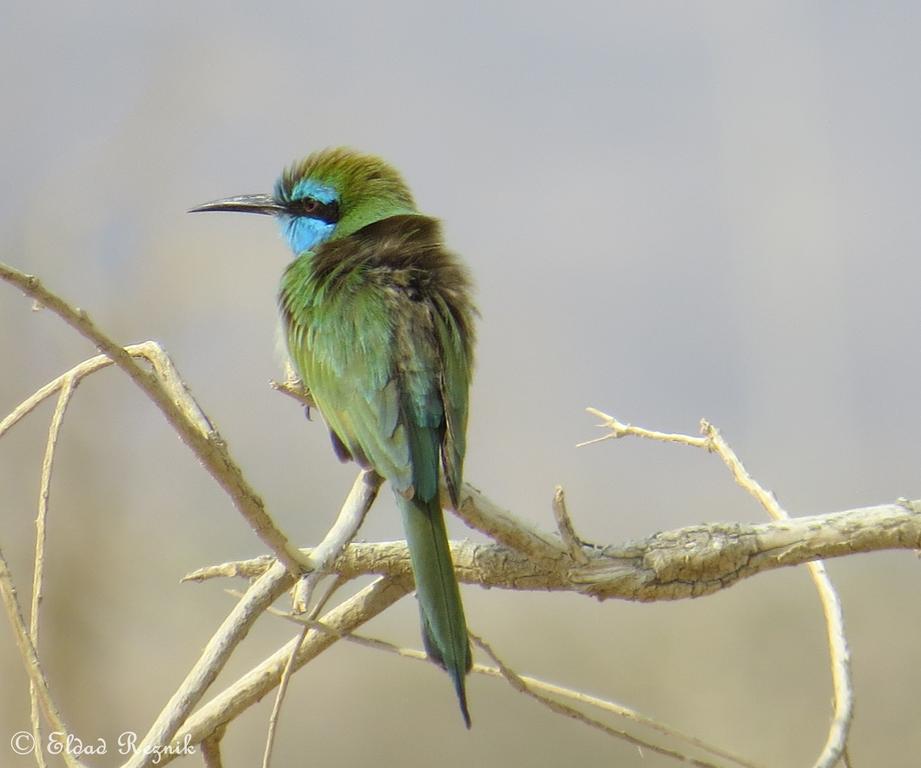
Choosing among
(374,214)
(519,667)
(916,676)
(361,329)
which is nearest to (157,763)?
(361,329)

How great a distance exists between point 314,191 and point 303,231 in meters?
0.07

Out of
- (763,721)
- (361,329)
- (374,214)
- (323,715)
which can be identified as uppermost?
(374,214)

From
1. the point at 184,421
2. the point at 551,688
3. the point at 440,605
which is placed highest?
the point at 184,421

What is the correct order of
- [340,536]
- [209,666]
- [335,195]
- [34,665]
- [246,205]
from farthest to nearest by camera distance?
[246,205]
[335,195]
[340,536]
[209,666]
[34,665]

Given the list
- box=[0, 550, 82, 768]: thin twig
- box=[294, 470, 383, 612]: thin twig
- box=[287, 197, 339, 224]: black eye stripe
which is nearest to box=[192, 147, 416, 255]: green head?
box=[287, 197, 339, 224]: black eye stripe

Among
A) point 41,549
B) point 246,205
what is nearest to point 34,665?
point 41,549

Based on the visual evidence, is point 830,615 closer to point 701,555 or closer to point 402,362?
point 701,555

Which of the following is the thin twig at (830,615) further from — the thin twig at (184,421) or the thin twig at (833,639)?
the thin twig at (184,421)

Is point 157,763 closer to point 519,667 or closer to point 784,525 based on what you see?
point 784,525

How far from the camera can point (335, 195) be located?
6.15 ft

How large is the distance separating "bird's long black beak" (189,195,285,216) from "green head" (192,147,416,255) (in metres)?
0.04

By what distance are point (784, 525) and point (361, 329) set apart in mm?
600

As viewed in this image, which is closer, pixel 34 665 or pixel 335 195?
pixel 34 665

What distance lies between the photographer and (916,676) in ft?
11.6
